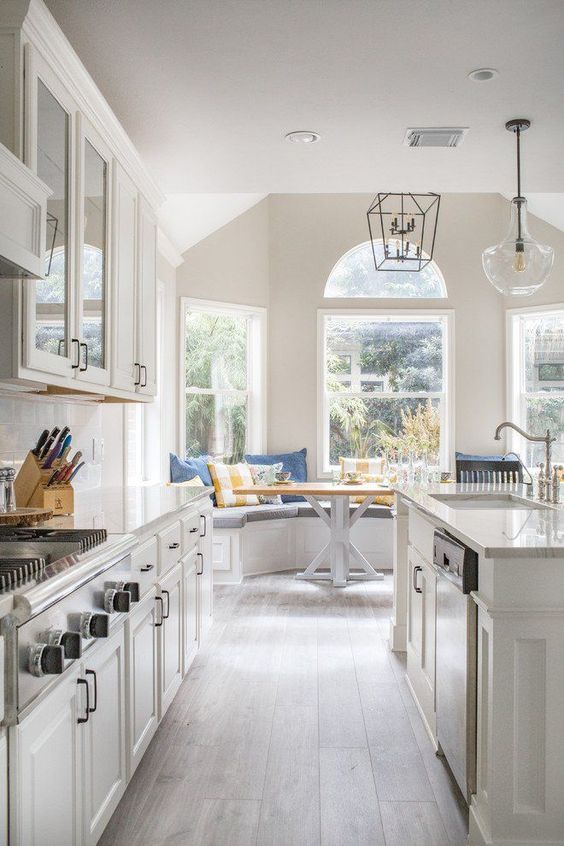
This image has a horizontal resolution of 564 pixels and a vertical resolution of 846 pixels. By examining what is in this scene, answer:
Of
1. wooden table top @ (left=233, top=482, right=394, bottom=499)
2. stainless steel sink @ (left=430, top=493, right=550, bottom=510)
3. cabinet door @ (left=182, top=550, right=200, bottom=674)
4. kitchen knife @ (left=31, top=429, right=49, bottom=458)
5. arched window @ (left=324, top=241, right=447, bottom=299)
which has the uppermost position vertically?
arched window @ (left=324, top=241, right=447, bottom=299)

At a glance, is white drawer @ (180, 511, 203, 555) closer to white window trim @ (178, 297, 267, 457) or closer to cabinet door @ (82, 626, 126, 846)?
cabinet door @ (82, 626, 126, 846)

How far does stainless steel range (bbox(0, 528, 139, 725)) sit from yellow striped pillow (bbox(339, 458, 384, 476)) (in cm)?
505

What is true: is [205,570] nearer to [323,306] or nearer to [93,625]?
[93,625]

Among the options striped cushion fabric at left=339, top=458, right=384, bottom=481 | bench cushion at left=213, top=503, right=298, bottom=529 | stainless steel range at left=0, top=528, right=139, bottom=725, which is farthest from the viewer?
striped cushion fabric at left=339, top=458, right=384, bottom=481

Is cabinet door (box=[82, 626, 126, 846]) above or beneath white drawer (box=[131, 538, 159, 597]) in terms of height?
beneath

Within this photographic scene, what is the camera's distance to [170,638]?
2.91m

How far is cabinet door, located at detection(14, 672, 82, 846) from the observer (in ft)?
4.37

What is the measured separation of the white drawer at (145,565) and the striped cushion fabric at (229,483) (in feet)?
11.7

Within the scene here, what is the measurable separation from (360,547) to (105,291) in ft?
13.5

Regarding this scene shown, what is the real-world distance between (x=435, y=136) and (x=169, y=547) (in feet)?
7.22

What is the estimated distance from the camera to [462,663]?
2.19 m

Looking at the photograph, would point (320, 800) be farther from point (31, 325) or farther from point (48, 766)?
point (31, 325)

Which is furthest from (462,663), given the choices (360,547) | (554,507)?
(360,547)

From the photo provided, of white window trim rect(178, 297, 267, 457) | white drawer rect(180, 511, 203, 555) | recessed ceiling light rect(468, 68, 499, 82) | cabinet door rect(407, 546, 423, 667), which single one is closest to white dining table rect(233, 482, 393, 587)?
white window trim rect(178, 297, 267, 457)
